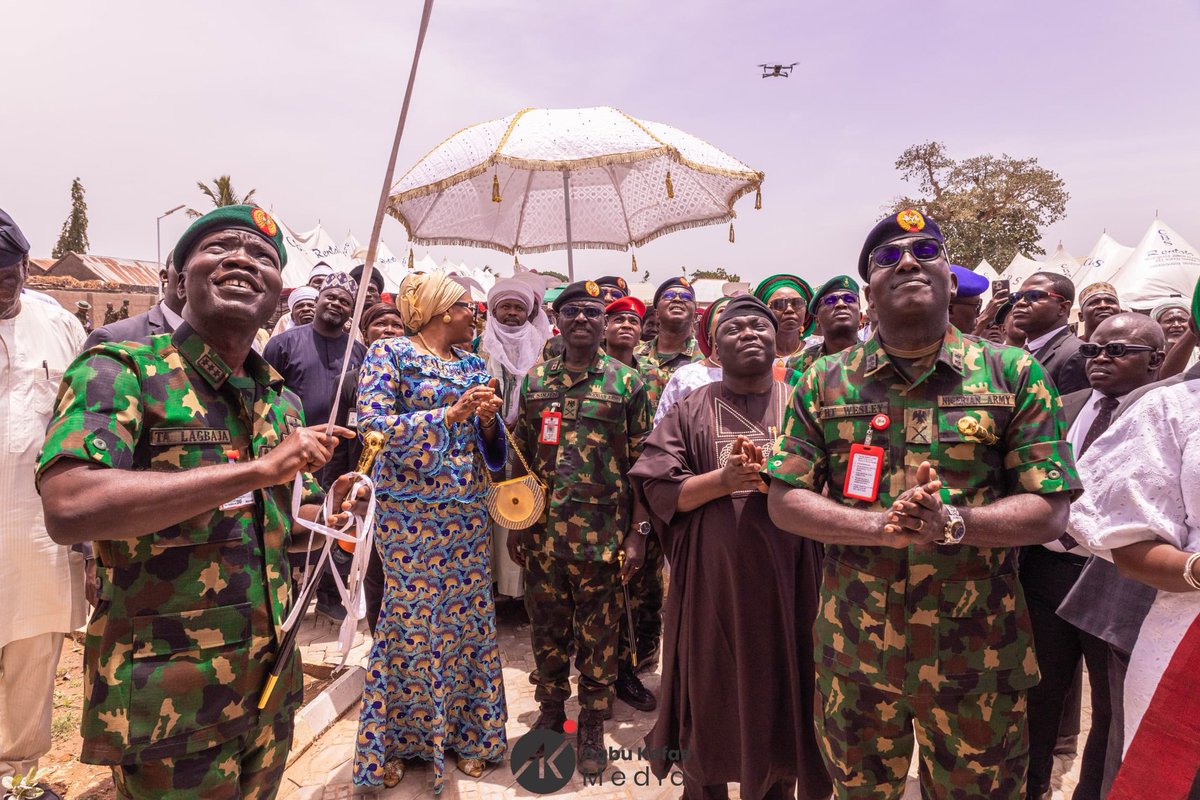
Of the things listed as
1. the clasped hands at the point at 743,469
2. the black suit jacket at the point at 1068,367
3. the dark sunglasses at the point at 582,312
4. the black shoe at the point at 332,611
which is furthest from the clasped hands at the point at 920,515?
the black shoe at the point at 332,611

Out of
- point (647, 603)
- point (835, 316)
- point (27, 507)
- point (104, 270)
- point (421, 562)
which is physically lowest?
point (647, 603)

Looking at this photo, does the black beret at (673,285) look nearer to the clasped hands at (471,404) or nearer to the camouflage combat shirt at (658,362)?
the camouflage combat shirt at (658,362)

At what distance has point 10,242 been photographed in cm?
275

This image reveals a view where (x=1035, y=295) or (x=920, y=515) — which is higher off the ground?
(x=1035, y=295)

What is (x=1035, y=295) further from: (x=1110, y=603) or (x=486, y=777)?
(x=486, y=777)

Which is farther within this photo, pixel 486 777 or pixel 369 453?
pixel 486 777

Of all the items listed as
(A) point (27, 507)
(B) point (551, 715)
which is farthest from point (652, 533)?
(A) point (27, 507)

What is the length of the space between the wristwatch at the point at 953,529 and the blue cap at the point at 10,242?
369cm

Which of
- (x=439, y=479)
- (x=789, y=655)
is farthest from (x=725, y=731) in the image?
(x=439, y=479)

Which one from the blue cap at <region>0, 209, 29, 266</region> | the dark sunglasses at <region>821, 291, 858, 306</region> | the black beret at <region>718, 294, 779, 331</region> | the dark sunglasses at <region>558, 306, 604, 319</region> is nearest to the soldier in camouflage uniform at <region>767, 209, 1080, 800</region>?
the black beret at <region>718, 294, 779, 331</region>

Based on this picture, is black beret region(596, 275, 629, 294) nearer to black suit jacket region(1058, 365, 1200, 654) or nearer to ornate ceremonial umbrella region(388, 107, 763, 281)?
ornate ceremonial umbrella region(388, 107, 763, 281)

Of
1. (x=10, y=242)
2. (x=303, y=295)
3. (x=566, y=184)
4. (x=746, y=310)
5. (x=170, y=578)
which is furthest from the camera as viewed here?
(x=303, y=295)

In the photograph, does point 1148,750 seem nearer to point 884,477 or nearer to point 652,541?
point 884,477

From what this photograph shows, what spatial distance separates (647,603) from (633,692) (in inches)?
25.6
